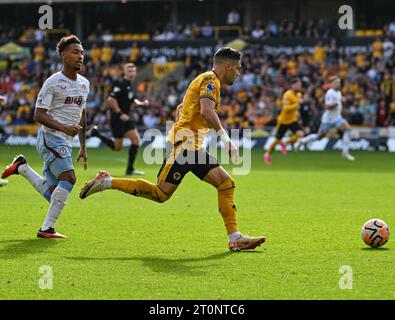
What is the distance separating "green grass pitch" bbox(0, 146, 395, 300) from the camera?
7605 mm

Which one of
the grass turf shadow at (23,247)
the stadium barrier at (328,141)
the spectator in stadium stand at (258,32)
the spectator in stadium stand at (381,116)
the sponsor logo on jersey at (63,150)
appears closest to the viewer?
the grass turf shadow at (23,247)

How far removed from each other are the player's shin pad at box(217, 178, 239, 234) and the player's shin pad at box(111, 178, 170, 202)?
1.99 feet

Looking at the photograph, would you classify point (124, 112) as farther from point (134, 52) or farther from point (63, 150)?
point (134, 52)

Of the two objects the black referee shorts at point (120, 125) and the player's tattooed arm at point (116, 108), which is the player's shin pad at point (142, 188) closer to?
the player's tattooed arm at point (116, 108)

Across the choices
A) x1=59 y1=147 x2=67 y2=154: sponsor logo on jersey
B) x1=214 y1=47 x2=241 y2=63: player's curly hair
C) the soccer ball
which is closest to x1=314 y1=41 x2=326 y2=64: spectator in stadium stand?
x1=59 y1=147 x2=67 y2=154: sponsor logo on jersey

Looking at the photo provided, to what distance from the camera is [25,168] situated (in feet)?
39.1

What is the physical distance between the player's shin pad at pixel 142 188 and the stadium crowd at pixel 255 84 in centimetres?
2522

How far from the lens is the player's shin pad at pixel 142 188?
997 cm

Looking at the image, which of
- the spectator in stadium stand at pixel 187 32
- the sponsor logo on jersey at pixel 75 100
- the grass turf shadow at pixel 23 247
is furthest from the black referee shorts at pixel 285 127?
the spectator in stadium stand at pixel 187 32

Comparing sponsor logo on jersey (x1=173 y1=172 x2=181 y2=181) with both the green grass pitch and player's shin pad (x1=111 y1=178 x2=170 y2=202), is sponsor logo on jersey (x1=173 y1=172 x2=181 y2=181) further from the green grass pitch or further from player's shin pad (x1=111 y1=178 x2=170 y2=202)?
the green grass pitch

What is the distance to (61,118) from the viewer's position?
10828 millimetres
